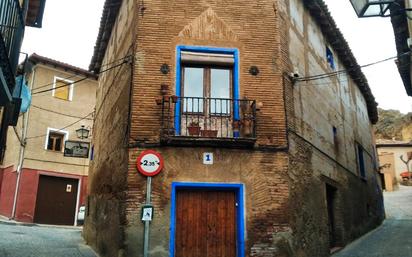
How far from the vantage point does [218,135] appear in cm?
932

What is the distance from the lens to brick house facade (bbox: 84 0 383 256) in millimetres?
8727

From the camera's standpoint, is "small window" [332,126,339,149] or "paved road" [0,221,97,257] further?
"small window" [332,126,339,149]

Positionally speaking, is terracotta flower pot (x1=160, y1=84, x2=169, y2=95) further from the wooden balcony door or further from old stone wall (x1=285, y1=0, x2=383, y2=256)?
old stone wall (x1=285, y1=0, x2=383, y2=256)

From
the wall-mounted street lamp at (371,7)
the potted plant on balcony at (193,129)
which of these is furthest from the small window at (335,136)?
the wall-mounted street lamp at (371,7)

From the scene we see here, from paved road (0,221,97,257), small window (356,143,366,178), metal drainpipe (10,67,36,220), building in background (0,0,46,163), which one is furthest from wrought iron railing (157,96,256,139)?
metal drainpipe (10,67,36,220)

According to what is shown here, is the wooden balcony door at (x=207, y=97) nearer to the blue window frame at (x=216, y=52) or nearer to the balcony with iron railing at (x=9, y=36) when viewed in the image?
the blue window frame at (x=216, y=52)

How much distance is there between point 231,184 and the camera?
8930 mm

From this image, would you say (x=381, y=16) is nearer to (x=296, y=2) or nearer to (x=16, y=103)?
(x=296, y=2)

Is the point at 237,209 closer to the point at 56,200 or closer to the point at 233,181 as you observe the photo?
the point at 233,181

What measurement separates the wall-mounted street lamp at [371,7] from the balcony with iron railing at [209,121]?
133 inches

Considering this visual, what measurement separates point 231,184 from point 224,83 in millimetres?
2483

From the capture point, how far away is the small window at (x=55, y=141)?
22.2 meters

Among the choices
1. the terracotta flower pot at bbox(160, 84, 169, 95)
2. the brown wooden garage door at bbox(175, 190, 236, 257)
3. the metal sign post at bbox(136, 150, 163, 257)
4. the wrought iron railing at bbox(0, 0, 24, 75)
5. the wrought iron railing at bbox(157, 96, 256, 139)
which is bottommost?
the brown wooden garage door at bbox(175, 190, 236, 257)

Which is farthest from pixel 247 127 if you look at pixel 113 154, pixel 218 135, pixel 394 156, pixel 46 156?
pixel 394 156
